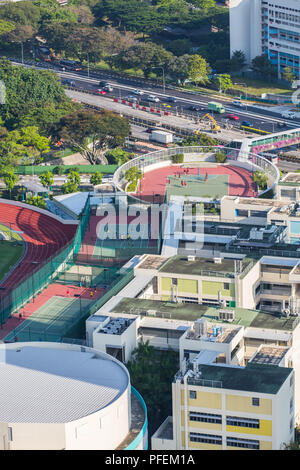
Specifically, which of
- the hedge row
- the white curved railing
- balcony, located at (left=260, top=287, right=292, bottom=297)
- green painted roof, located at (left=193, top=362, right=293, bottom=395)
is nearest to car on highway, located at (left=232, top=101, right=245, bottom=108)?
the hedge row

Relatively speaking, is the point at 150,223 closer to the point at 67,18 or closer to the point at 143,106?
the point at 143,106

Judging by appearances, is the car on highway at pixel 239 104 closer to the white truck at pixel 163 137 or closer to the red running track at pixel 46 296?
the white truck at pixel 163 137

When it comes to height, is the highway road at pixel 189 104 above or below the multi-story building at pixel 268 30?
below

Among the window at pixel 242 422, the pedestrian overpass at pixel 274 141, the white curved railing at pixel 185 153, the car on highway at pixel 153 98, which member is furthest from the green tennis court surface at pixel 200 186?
the car on highway at pixel 153 98

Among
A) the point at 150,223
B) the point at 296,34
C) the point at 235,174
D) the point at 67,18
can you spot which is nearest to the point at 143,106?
the point at 296,34

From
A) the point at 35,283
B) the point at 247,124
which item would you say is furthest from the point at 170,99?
the point at 35,283

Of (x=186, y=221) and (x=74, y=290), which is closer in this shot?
(x=74, y=290)
